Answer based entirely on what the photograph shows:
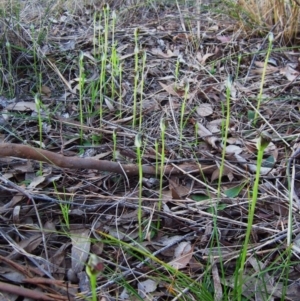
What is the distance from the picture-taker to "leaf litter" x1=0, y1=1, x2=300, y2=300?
3.42 ft

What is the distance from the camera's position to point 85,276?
1.05 metres

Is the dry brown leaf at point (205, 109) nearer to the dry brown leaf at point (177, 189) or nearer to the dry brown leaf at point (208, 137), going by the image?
the dry brown leaf at point (208, 137)

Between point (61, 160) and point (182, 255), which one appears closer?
point (182, 255)

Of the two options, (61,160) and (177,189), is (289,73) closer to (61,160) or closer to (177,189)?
(177,189)

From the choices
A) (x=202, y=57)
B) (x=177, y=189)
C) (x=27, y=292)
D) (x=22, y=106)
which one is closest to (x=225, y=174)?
(x=177, y=189)

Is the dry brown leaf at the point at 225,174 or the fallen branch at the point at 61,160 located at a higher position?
the fallen branch at the point at 61,160

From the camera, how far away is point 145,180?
137cm

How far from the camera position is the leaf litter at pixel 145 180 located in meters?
1.04

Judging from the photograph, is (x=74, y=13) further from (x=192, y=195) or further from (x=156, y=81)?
(x=192, y=195)

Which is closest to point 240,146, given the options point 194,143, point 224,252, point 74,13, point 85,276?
point 194,143

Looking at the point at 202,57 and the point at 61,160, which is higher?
the point at 61,160

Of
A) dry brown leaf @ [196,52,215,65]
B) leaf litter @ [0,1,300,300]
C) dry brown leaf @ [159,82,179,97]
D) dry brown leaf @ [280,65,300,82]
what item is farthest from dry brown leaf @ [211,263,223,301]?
dry brown leaf @ [196,52,215,65]

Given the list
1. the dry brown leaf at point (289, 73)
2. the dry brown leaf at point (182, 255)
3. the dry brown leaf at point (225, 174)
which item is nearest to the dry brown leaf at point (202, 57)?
the dry brown leaf at point (289, 73)

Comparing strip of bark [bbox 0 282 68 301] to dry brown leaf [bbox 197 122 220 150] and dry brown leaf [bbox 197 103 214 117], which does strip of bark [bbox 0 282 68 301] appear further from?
dry brown leaf [bbox 197 103 214 117]
